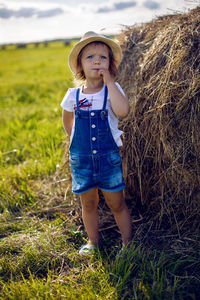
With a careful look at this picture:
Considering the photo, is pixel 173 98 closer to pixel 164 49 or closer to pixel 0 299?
pixel 164 49

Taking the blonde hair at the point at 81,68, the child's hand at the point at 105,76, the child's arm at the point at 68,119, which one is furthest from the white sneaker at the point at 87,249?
the blonde hair at the point at 81,68

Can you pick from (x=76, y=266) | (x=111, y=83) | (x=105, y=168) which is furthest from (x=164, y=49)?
(x=76, y=266)

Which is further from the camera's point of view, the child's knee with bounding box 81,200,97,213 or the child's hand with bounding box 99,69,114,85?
the child's knee with bounding box 81,200,97,213

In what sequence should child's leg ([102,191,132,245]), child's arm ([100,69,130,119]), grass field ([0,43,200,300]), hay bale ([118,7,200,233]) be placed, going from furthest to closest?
1. child's leg ([102,191,132,245])
2. hay bale ([118,7,200,233])
3. child's arm ([100,69,130,119])
4. grass field ([0,43,200,300])

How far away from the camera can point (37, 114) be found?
21.2 feet

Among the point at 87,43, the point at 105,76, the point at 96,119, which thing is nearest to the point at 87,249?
the point at 96,119

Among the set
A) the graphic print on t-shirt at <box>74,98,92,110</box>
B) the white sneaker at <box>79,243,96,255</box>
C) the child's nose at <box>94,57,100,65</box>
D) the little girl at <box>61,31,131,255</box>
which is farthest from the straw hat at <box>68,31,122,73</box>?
the white sneaker at <box>79,243,96,255</box>

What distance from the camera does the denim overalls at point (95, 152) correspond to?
232cm

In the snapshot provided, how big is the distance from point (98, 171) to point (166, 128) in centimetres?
71

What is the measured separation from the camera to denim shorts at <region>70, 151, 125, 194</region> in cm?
Answer: 235

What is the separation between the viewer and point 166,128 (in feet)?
8.13

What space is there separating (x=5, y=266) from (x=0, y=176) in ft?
5.23

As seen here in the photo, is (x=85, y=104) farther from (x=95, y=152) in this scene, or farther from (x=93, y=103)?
(x=95, y=152)

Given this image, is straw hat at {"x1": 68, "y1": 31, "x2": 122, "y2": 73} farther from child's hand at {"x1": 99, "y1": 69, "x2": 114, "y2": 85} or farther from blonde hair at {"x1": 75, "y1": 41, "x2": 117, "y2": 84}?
child's hand at {"x1": 99, "y1": 69, "x2": 114, "y2": 85}
